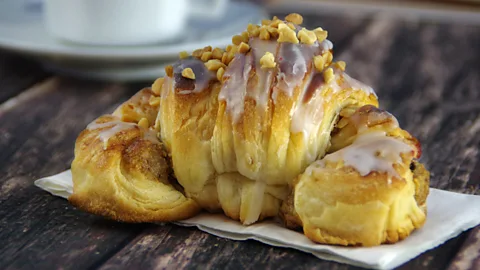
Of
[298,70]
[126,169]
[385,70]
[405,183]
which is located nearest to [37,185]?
[126,169]

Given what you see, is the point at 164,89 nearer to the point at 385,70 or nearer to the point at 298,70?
the point at 298,70

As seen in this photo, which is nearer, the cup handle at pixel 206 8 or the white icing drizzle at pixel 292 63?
the white icing drizzle at pixel 292 63

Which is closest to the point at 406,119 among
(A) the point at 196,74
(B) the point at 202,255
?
(A) the point at 196,74

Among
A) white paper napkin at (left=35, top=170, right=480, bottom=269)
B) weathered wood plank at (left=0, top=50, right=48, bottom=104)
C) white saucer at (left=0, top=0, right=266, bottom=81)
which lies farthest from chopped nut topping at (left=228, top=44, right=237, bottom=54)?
weathered wood plank at (left=0, top=50, right=48, bottom=104)

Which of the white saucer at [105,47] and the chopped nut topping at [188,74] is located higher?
the chopped nut topping at [188,74]

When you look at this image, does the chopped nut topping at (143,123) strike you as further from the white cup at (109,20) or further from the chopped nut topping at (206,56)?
the white cup at (109,20)

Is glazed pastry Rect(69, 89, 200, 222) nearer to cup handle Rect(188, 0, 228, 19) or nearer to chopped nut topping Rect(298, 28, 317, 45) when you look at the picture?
chopped nut topping Rect(298, 28, 317, 45)

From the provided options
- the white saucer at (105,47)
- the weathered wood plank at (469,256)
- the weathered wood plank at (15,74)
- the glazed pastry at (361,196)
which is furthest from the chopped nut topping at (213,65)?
the weathered wood plank at (15,74)
